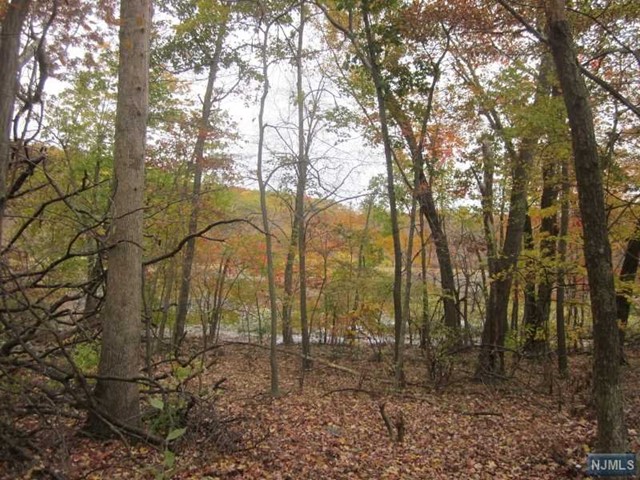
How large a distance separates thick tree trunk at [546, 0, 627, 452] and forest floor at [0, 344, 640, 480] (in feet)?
2.77

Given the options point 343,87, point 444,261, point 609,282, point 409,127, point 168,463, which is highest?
point 343,87

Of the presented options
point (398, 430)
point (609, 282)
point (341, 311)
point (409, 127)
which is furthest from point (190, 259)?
point (609, 282)

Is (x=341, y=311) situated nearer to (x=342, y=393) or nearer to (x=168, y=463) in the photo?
(x=342, y=393)

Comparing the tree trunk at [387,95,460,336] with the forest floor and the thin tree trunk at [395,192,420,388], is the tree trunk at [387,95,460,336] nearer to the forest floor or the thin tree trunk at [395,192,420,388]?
the thin tree trunk at [395,192,420,388]

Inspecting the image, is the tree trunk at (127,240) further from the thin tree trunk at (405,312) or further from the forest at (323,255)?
the thin tree trunk at (405,312)

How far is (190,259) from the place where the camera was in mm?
12984

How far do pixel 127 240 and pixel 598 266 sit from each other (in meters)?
4.57

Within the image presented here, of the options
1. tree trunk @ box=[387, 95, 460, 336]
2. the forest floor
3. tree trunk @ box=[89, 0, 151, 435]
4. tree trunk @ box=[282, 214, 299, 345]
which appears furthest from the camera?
tree trunk @ box=[282, 214, 299, 345]

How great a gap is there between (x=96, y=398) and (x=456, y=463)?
3901 mm

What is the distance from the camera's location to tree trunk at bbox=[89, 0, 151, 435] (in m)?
4.46

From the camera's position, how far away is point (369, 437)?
19.5 feet

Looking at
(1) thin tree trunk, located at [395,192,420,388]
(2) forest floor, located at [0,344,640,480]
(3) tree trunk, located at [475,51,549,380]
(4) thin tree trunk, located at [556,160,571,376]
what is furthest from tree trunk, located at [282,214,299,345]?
(4) thin tree trunk, located at [556,160,571,376]

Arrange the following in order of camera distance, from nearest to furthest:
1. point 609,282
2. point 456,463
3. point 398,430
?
1. point 609,282
2. point 456,463
3. point 398,430

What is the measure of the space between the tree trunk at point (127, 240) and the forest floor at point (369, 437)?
45 centimetres
